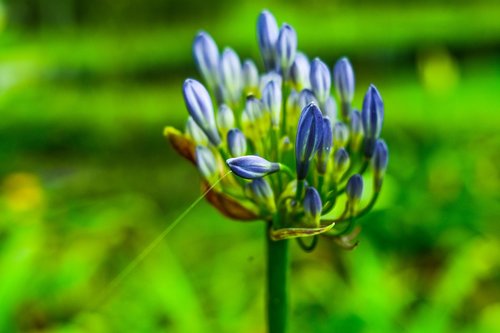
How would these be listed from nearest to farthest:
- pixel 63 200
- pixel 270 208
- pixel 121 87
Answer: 1. pixel 270 208
2. pixel 63 200
3. pixel 121 87

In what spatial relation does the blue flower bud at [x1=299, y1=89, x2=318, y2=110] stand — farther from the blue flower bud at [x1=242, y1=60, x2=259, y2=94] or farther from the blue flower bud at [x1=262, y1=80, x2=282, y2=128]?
the blue flower bud at [x1=242, y1=60, x2=259, y2=94]

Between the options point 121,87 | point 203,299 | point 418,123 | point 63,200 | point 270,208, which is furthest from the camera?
point 121,87

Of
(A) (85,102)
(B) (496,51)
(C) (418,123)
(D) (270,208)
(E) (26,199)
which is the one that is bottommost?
(B) (496,51)

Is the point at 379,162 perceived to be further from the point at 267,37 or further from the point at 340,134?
the point at 267,37

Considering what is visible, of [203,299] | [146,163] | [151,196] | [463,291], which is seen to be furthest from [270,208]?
[146,163]

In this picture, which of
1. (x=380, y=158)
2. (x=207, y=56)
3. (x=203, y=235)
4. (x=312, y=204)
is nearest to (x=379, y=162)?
(x=380, y=158)

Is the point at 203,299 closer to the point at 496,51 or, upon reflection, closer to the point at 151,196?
the point at 151,196

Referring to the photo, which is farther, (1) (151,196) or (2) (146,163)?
(2) (146,163)

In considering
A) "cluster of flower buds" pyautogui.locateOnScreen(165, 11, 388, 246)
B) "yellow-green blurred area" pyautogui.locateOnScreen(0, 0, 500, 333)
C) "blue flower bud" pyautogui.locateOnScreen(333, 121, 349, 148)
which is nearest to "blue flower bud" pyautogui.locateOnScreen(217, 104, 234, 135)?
"cluster of flower buds" pyautogui.locateOnScreen(165, 11, 388, 246)
